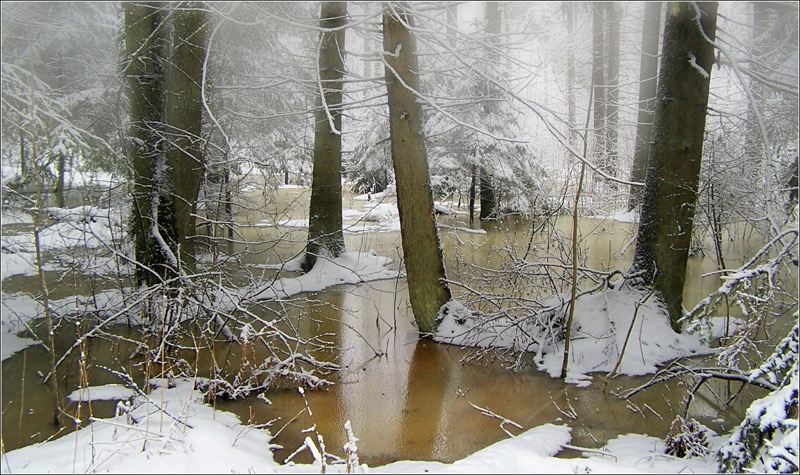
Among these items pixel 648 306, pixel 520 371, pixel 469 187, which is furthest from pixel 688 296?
pixel 469 187

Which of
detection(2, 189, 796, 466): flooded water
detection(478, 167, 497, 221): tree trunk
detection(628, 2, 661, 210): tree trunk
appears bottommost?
detection(2, 189, 796, 466): flooded water

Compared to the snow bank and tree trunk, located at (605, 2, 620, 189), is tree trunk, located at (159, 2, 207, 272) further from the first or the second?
tree trunk, located at (605, 2, 620, 189)

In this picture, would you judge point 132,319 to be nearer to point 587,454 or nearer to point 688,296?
point 587,454

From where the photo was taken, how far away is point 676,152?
5.47 meters

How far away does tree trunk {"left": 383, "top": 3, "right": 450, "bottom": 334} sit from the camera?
18.7 feet

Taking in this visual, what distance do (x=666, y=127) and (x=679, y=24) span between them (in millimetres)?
1123

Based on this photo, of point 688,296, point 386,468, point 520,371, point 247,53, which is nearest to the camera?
point 386,468

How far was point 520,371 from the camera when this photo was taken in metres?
5.28

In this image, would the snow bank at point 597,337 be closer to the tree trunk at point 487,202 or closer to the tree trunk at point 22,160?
the tree trunk at point 22,160

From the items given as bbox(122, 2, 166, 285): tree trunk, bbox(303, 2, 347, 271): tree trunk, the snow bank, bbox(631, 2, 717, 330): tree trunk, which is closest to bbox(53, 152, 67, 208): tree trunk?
bbox(122, 2, 166, 285): tree trunk

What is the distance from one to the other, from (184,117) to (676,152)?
19.6 ft

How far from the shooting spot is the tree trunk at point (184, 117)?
6.46 m

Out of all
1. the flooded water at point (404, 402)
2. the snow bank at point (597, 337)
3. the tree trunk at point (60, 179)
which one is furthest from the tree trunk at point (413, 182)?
the tree trunk at point (60, 179)

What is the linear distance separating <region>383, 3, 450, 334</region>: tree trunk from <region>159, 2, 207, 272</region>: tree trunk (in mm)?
2628
